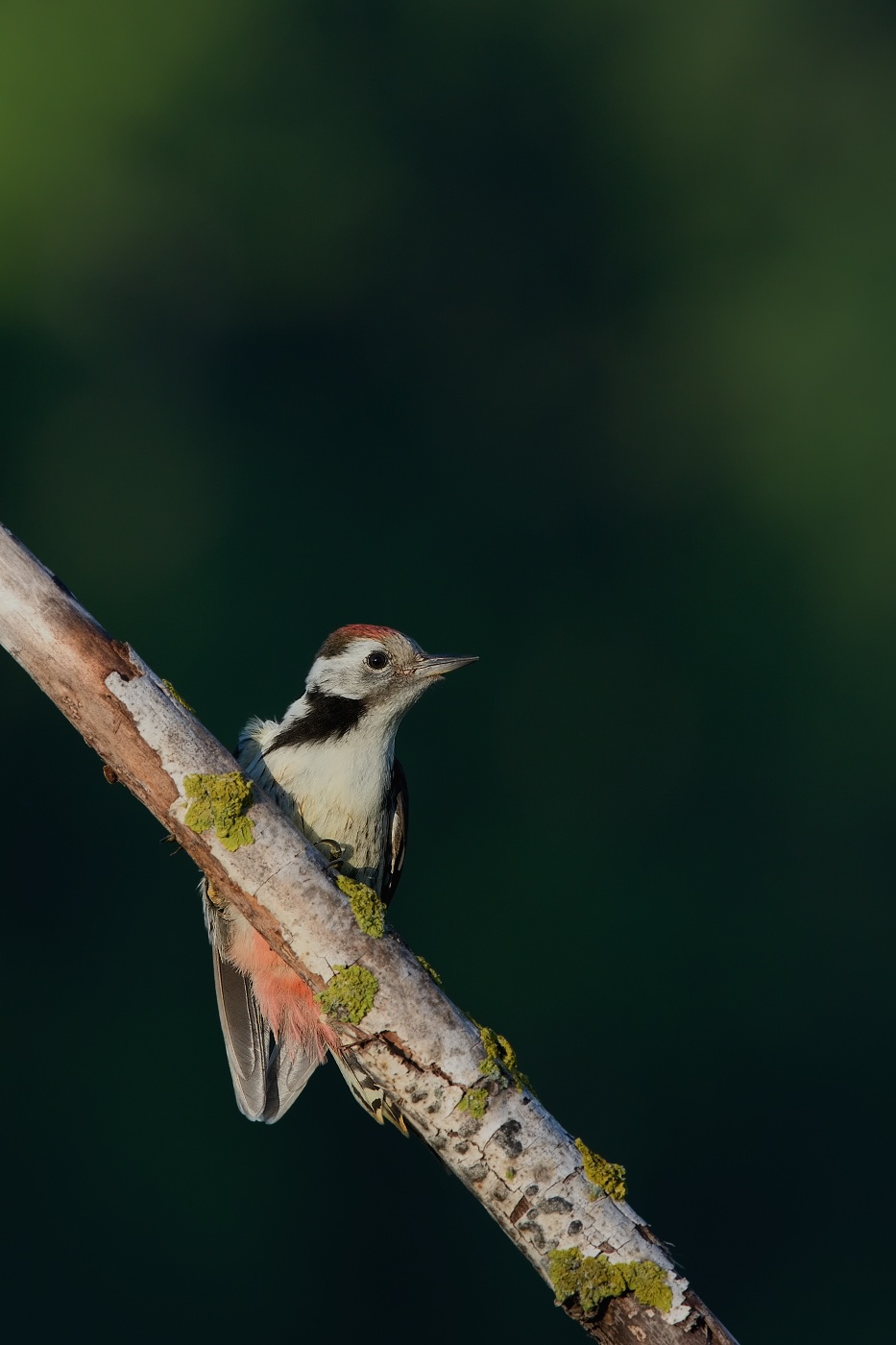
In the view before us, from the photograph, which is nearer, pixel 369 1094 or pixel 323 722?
pixel 369 1094

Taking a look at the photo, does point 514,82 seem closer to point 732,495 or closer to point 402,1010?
point 732,495

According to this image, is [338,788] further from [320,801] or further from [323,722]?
[323,722]

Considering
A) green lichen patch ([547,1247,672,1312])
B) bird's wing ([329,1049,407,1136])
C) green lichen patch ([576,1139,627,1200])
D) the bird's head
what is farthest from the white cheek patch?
green lichen patch ([547,1247,672,1312])

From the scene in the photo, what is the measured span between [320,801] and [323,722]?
0.21 metres

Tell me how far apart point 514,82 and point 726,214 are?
85.7 inches

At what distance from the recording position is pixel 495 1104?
7.84 feet

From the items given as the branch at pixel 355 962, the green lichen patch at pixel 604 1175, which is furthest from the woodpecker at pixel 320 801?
the green lichen patch at pixel 604 1175

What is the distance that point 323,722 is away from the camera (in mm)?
3332

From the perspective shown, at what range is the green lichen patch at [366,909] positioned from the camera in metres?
2.43

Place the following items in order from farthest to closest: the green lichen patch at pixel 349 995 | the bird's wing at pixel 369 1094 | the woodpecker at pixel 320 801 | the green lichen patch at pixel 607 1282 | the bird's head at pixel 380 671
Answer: the bird's head at pixel 380 671 → the woodpecker at pixel 320 801 → the bird's wing at pixel 369 1094 → the green lichen patch at pixel 349 995 → the green lichen patch at pixel 607 1282

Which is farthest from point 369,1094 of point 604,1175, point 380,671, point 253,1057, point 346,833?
point 380,671

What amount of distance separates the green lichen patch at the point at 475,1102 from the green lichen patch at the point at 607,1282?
26 cm

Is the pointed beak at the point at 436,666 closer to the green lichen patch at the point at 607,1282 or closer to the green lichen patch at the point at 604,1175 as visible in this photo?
the green lichen patch at the point at 604,1175

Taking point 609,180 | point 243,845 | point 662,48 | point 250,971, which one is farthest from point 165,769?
point 662,48
